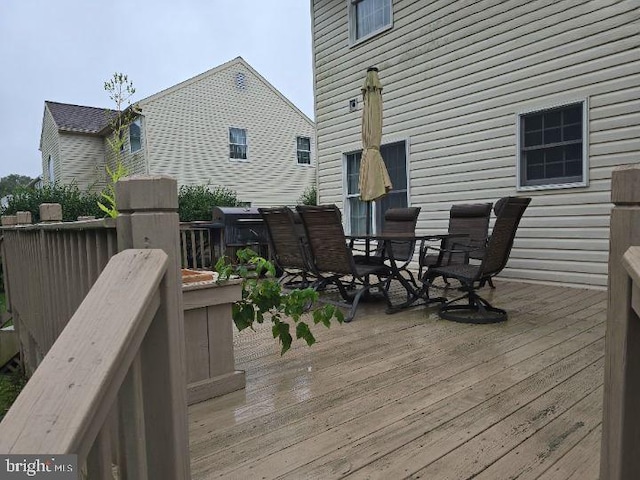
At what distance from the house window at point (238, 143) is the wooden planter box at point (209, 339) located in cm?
1367

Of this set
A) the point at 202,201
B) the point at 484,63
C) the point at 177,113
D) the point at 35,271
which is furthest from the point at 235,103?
the point at 35,271

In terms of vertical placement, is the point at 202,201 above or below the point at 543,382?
above

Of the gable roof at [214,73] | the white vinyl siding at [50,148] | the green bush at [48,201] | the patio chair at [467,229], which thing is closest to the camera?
the patio chair at [467,229]

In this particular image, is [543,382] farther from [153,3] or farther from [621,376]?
[153,3]

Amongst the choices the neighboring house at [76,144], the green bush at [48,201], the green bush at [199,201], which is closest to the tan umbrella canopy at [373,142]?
the green bush at [48,201]

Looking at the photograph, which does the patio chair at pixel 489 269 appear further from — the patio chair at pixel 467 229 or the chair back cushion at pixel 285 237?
the chair back cushion at pixel 285 237

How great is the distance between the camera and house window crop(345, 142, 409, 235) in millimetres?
7016

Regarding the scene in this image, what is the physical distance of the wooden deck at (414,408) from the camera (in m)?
1.57

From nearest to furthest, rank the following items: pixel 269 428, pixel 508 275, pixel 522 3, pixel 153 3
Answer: pixel 269 428, pixel 522 3, pixel 508 275, pixel 153 3

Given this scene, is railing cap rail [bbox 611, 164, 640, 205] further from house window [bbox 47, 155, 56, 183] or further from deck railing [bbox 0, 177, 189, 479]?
house window [bbox 47, 155, 56, 183]

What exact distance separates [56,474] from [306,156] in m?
16.9

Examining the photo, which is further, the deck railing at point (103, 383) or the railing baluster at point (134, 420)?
the railing baluster at point (134, 420)

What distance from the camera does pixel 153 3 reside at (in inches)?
1090

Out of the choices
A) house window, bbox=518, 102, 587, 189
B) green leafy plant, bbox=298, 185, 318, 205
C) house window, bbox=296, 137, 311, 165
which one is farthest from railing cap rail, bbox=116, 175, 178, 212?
house window, bbox=296, 137, 311, 165
